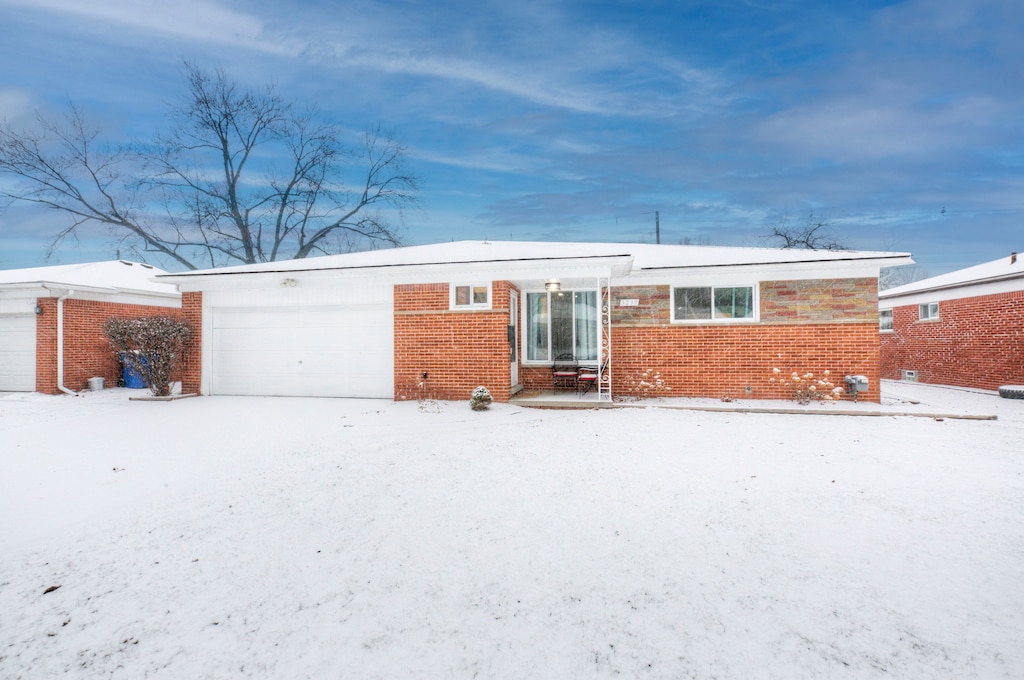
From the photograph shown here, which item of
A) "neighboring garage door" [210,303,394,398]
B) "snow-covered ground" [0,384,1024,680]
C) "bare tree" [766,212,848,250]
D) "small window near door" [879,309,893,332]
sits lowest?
"snow-covered ground" [0,384,1024,680]

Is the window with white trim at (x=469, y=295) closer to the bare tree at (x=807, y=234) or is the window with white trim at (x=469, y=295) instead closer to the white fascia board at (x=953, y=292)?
the white fascia board at (x=953, y=292)

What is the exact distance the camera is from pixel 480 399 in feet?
31.7

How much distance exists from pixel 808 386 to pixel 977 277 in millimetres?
7985

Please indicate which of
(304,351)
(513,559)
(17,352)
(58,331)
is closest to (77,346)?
(58,331)

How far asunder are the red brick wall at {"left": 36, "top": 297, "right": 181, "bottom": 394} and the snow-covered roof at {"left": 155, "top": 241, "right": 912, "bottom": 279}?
3.47 m

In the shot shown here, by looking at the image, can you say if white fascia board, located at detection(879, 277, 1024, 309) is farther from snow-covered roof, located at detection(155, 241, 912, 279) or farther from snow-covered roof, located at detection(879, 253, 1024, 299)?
snow-covered roof, located at detection(155, 241, 912, 279)

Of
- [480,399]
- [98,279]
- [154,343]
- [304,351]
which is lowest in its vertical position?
[480,399]

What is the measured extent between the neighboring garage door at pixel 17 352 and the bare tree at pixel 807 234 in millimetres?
31186

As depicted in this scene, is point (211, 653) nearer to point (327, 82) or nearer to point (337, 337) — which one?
point (337, 337)

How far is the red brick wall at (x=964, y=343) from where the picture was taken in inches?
503

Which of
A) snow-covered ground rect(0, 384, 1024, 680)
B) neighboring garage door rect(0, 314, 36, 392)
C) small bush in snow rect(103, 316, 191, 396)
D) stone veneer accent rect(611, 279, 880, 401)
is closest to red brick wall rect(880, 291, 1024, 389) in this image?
stone veneer accent rect(611, 279, 880, 401)

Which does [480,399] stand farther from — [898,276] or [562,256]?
[898,276]

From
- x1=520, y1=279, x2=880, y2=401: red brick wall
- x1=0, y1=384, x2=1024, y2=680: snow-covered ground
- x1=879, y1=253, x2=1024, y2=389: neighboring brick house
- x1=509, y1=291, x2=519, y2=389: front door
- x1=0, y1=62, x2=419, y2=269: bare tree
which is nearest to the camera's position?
x1=0, y1=384, x2=1024, y2=680: snow-covered ground

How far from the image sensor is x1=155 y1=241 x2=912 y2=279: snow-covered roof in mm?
10359
